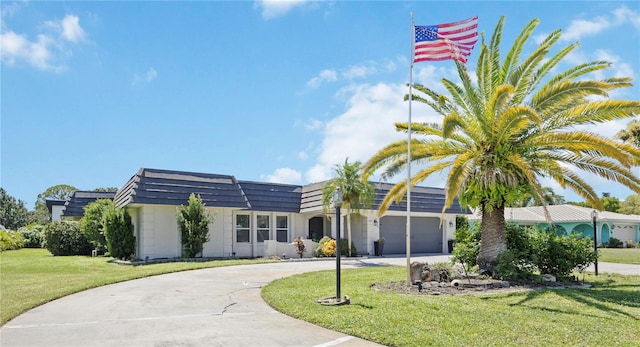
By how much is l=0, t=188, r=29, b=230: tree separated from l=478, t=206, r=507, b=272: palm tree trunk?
2766 inches

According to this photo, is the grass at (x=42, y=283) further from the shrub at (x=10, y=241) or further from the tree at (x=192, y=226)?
the shrub at (x=10, y=241)

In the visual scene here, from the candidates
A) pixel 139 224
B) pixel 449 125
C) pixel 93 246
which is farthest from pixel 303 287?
pixel 93 246

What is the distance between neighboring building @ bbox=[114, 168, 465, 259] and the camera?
24375 millimetres

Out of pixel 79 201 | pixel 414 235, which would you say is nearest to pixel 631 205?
pixel 414 235

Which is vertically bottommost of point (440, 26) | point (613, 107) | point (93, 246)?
point (93, 246)

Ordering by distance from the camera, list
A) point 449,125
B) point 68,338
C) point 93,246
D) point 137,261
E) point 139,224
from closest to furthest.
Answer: point 68,338 → point 449,125 → point 137,261 → point 139,224 → point 93,246

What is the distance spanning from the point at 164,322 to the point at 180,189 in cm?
1700

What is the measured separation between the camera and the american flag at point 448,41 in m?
13.1

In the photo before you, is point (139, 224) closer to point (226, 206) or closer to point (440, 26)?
point (226, 206)

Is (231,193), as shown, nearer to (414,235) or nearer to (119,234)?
(119,234)

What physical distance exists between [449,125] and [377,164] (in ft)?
11.0

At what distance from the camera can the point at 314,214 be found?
29.4 metres

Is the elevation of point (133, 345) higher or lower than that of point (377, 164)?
lower

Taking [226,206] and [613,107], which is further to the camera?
[226,206]
